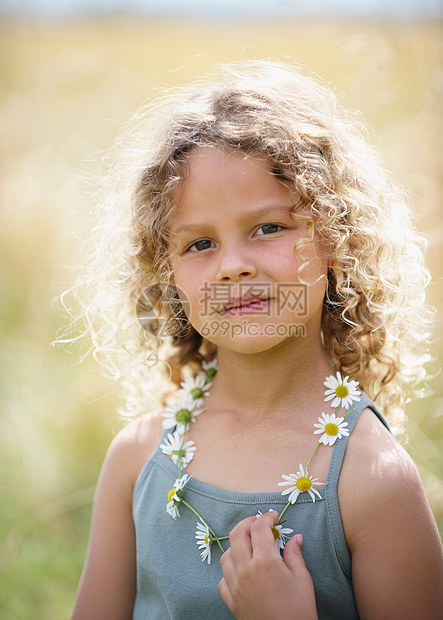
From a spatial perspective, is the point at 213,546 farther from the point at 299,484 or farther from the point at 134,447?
the point at 134,447

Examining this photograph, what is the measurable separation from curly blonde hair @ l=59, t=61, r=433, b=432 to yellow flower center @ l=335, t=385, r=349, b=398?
237mm

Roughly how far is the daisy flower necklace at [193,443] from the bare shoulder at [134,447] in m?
0.05

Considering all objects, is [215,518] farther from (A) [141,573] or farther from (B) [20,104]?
(B) [20,104]

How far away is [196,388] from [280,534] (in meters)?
0.54

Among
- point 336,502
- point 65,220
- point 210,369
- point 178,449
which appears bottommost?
point 336,502

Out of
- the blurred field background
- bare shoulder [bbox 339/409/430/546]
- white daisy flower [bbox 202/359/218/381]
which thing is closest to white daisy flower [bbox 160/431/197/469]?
white daisy flower [bbox 202/359/218/381]

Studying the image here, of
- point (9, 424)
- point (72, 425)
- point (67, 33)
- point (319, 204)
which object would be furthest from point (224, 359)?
point (67, 33)

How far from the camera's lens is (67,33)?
5.35m

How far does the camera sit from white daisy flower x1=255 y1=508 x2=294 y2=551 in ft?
4.55

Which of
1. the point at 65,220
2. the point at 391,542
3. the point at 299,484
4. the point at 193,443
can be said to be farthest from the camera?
the point at 65,220

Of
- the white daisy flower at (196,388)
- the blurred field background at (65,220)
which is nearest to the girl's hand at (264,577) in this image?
the white daisy flower at (196,388)

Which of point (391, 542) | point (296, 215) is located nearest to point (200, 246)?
point (296, 215)

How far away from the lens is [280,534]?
140cm

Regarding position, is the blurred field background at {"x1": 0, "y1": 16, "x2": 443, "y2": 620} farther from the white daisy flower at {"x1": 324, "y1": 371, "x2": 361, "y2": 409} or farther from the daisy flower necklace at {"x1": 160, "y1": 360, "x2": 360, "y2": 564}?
the white daisy flower at {"x1": 324, "y1": 371, "x2": 361, "y2": 409}
